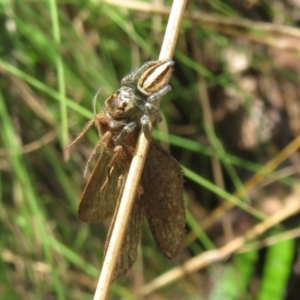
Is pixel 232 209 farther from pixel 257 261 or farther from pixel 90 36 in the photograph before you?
pixel 90 36

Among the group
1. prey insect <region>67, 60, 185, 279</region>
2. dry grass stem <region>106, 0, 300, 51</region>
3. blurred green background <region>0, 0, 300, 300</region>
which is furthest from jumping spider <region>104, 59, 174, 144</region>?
dry grass stem <region>106, 0, 300, 51</region>

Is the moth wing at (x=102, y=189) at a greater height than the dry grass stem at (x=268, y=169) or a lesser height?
greater

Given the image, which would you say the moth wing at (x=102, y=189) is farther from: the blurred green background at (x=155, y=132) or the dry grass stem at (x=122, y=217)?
the blurred green background at (x=155, y=132)

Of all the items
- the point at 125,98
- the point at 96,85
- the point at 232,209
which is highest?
the point at 96,85

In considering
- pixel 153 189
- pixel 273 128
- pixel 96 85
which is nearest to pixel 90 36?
pixel 96 85

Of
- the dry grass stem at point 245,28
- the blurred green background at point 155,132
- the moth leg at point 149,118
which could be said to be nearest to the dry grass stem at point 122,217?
the moth leg at point 149,118
